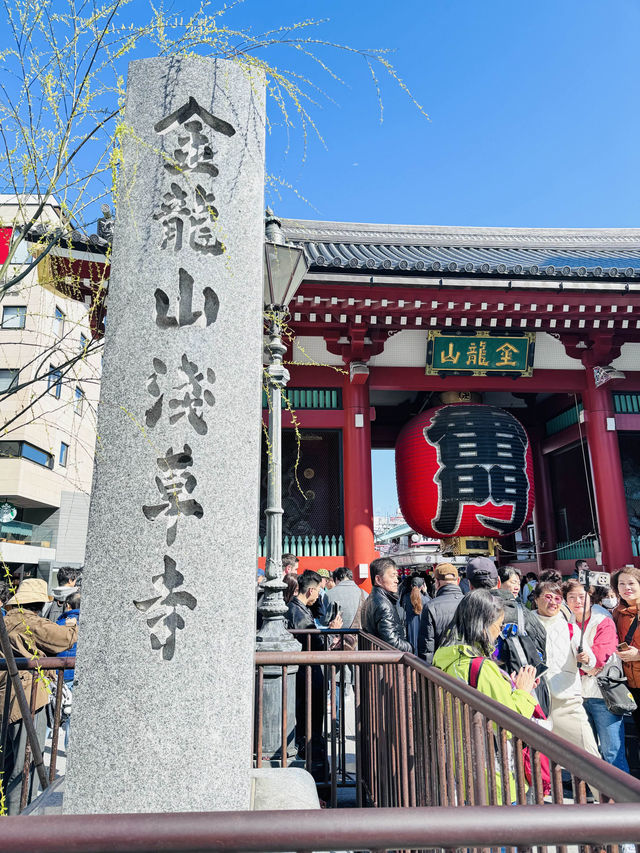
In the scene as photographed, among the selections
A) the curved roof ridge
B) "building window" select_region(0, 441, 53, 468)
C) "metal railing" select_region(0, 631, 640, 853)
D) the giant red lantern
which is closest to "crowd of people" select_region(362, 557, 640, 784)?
"metal railing" select_region(0, 631, 640, 853)

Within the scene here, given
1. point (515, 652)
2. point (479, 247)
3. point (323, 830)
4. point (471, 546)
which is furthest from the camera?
point (479, 247)

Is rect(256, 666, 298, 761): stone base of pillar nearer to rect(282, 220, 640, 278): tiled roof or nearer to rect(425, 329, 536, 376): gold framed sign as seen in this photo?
rect(282, 220, 640, 278): tiled roof

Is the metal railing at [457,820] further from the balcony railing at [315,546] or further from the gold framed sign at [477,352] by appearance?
the gold framed sign at [477,352]

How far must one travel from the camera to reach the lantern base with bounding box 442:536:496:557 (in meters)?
8.86

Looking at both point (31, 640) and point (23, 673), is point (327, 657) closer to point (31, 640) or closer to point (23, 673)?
point (31, 640)

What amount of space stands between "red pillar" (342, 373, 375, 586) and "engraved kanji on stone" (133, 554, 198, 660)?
6.15m

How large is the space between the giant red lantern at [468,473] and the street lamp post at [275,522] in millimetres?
4514

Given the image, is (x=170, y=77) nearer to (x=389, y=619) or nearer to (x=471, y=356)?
(x=389, y=619)

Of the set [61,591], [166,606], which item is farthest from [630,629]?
[61,591]

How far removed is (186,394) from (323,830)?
158 cm

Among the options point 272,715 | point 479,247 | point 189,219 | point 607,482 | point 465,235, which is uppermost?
point 465,235

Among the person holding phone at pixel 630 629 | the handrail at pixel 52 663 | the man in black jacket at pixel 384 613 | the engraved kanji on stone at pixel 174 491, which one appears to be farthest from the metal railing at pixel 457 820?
the person holding phone at pixel 630 629

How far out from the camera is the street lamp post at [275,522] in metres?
3.79

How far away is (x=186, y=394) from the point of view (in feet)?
7.38
